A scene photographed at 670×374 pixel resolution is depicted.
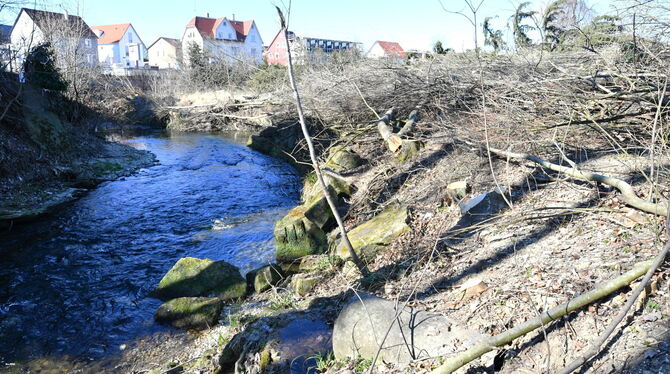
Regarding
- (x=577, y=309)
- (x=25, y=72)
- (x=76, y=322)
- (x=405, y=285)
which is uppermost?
(x=25, y=72)

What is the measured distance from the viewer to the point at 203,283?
6.36 meters

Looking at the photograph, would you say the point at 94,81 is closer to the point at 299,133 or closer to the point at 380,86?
the point at 299,133

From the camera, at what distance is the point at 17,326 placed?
5.68 metres

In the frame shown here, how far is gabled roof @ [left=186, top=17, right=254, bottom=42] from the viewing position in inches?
2152

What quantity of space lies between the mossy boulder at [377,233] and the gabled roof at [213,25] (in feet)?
166

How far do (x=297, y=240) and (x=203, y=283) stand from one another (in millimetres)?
1525

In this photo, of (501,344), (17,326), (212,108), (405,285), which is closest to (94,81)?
(212,108)

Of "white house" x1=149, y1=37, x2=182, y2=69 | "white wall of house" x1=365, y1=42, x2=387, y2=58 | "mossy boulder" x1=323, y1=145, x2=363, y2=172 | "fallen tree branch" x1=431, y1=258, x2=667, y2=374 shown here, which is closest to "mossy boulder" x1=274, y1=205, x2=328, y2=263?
"mossy boulder" x1=323, y1=145, x2=363, y2=172

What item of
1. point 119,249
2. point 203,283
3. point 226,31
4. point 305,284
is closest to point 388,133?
point 305,284

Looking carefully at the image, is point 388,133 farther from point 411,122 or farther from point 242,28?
point 242,28

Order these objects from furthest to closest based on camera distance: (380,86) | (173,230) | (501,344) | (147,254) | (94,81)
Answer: (94,81)
(380,86)
(173,230)
(147,254)
(501,344)

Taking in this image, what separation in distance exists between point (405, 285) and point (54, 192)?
10.4 m

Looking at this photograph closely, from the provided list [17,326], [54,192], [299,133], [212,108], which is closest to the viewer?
[17,326]

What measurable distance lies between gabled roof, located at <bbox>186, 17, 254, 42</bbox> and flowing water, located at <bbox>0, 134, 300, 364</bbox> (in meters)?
44.2
